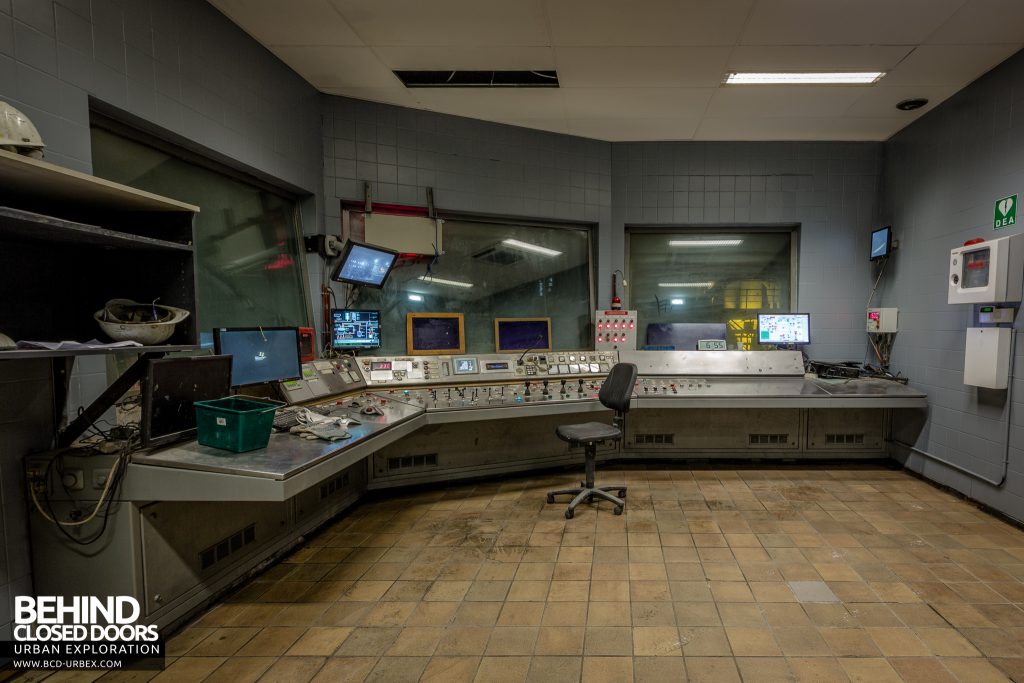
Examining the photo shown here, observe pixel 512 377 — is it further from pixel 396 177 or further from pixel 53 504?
pixel 53 504

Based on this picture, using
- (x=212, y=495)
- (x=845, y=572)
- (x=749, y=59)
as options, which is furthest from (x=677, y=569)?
(x=749, y=59)

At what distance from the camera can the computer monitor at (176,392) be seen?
69.0 inches

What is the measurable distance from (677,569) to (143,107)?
3.40 metres

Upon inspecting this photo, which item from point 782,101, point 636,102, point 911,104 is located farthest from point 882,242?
point 636,102

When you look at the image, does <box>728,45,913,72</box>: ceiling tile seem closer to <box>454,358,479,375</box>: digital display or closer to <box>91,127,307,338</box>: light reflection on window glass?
<box>454,358,479,375</box>: digital display

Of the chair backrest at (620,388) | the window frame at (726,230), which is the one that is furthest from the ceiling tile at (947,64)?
the chair backrest at (620,388)

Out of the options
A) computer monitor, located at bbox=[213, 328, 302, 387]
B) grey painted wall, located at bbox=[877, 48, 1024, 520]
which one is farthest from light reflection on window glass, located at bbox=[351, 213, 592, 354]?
grey painted wall, located at bbox=[877, 48, 1024, 520]

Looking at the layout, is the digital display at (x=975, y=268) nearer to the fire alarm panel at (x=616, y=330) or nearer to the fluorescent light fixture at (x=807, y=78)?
the fluorescent light fixture at (x=807, y=78)

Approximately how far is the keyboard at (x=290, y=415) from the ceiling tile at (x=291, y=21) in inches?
86.3

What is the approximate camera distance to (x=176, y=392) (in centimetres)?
187

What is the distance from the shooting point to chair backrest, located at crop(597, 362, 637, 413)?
119 inches

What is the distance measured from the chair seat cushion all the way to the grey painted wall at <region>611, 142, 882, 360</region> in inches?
75.5

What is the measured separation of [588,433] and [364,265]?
2.00 m

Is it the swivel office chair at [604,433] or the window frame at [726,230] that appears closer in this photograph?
the swivel office chair at [604,433]
